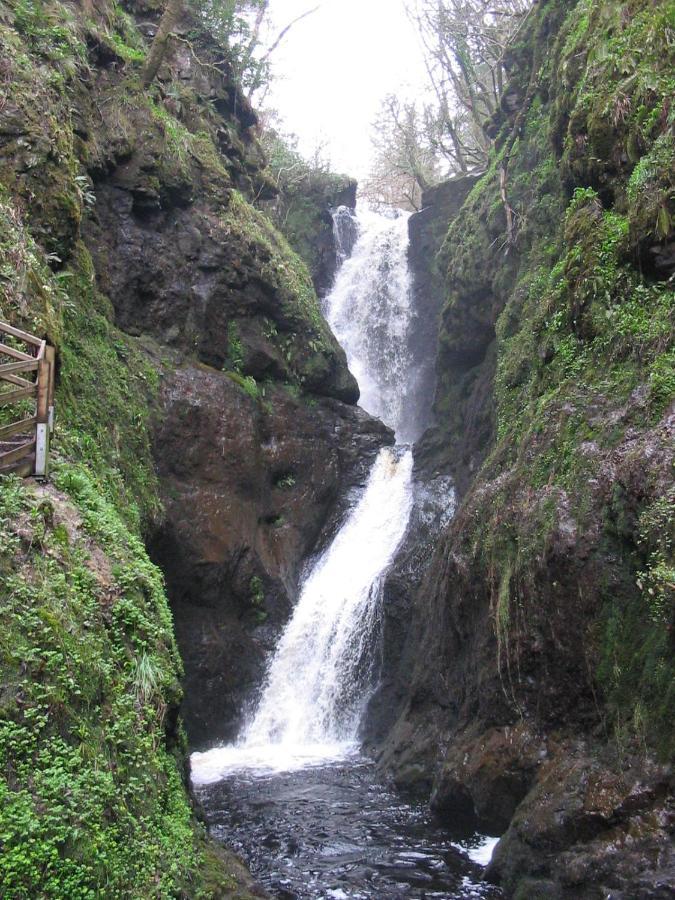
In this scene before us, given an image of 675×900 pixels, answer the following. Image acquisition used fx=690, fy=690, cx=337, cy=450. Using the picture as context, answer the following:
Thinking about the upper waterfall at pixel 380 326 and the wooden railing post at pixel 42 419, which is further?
the upper waterfall at pixel 380 326

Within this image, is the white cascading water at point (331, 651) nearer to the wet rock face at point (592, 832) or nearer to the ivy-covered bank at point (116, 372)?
the ivy-covered bank at point (116, 372)

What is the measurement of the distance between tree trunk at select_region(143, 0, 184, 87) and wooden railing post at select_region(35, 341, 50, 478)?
1129 centimetres

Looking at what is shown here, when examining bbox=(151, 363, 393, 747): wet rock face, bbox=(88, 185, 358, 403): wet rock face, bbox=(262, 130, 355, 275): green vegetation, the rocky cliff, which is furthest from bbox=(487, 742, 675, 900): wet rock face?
bbox=(262, 130, 355, 275): green vegetation

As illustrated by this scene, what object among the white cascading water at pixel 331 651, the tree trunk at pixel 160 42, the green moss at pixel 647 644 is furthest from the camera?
the tree trunk at pixel 160 42

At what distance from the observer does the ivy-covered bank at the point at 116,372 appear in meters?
4.47

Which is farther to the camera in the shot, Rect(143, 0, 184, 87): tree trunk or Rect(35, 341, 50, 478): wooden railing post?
Rect(143, 0, 184, 87): tree trunk

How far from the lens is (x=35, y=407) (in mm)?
7164

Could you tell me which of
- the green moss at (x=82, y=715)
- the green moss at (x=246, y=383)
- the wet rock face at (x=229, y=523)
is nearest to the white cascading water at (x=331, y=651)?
the wet rock face at (x=229, y=523)

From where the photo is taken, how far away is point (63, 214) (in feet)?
34.1

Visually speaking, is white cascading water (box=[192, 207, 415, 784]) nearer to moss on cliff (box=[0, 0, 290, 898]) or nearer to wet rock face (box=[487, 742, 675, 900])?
moss on cliff (box=[0, 0, 290, 898])

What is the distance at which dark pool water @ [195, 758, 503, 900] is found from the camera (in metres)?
7.21

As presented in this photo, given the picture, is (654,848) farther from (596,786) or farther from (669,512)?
(669,512)

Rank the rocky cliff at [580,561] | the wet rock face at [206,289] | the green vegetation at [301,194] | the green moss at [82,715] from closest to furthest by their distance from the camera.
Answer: the green moss at [82,715]
the rocky cliff at [580,561]
the wet rock face at [206,289]
the green vegetation at [301,194]

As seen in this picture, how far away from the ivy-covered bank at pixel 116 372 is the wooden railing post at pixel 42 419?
0.29 meters
